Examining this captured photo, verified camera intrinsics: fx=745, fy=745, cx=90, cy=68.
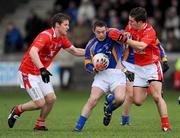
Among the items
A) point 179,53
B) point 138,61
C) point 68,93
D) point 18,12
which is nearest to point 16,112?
point 138,61

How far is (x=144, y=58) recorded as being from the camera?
42.9 feet

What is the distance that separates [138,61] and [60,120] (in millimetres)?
2521

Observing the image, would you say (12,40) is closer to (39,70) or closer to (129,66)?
(129,66)

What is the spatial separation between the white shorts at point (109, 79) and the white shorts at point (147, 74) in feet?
2.25

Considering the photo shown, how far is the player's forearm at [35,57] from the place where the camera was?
1215 cm

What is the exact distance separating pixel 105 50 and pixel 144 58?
0.98 metres

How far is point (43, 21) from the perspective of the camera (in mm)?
26062

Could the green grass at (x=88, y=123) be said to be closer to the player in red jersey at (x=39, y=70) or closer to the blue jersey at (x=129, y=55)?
the player in red jersey at (x=39, y=70)

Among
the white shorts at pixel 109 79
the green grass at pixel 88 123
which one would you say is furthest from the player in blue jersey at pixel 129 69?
the white shorts at pixel 109 79

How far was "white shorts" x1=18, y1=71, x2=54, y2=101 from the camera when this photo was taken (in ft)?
41.6

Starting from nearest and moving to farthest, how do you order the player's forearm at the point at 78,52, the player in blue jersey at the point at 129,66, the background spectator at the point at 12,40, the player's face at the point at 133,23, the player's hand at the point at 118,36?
the player's hand at the point at 118,36
the player's face at the point at 133,23
the player's forearm at the point at 78,52
the player in blue jersey at the point at 129,66
the background spectator at the point at 12,40

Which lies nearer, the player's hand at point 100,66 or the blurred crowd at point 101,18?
the player's hand at point 100,66

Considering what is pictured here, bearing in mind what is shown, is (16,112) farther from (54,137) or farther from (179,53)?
(179,53)

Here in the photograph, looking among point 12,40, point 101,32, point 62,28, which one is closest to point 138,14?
point 101,32
